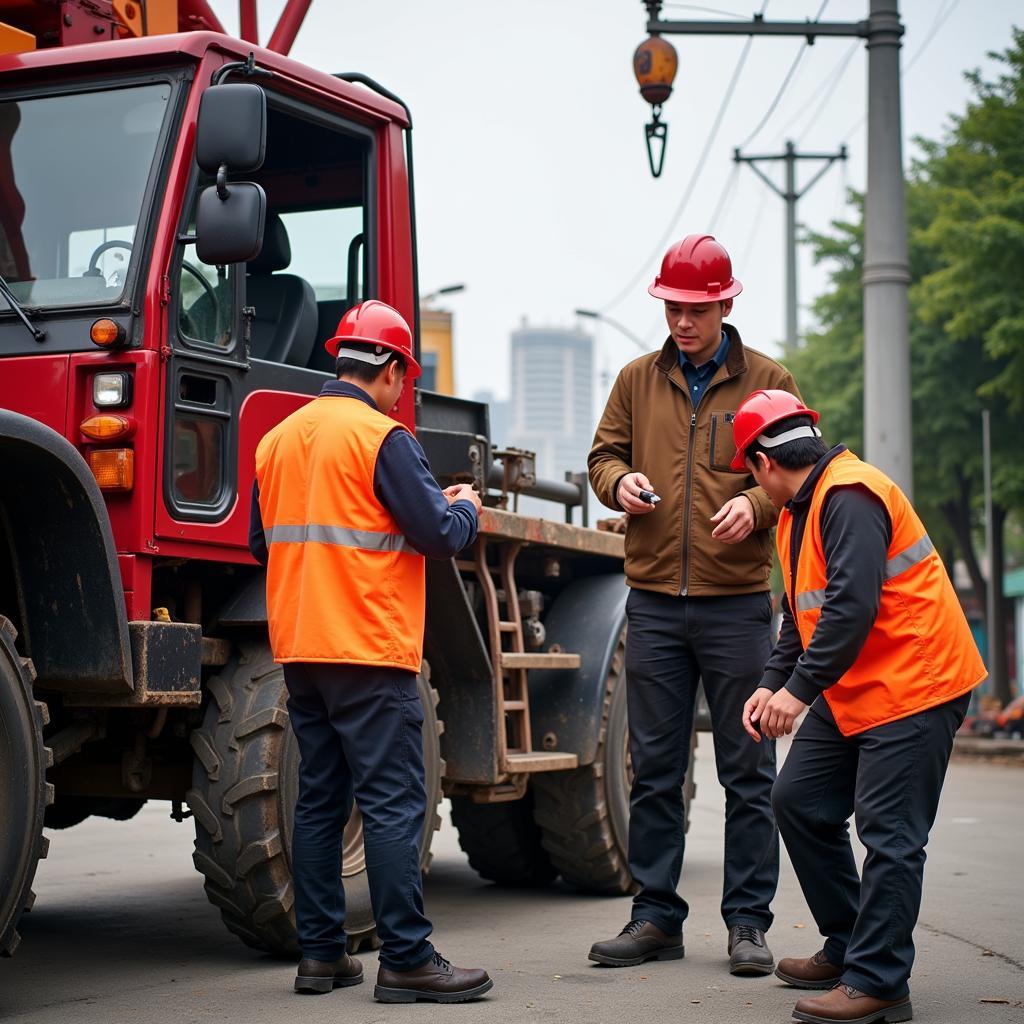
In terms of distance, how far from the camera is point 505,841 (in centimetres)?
806

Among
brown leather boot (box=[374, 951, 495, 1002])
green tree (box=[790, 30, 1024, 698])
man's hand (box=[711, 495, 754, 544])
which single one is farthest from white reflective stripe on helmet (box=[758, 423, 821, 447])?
green tree (box=[790, 30, 1024, 698])

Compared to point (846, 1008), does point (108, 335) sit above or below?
above

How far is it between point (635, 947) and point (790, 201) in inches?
1226

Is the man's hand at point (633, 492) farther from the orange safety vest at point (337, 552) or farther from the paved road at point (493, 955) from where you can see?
the paved road at point (493, 955)

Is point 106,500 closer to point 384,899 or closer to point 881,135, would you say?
point 384,899

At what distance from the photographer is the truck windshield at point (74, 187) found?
17.7 feet

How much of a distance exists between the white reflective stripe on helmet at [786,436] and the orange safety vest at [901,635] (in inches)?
6.9

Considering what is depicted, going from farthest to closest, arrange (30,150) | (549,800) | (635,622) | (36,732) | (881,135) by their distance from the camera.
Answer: (881,135), (549,800), (635,622), (30,150), (36,732)

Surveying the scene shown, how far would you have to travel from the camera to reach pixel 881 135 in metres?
12.6

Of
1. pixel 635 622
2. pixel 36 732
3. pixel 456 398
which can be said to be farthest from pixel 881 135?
pixel 36 732

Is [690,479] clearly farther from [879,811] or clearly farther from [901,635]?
[879,811]

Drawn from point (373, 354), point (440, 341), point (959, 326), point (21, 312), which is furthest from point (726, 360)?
point (440, 341)

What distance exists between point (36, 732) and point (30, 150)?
1.99m

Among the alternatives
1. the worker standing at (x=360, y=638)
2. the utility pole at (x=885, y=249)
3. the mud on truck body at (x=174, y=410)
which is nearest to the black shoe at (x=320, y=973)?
the worker standing at (x=360, y=638)
